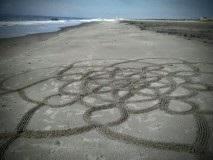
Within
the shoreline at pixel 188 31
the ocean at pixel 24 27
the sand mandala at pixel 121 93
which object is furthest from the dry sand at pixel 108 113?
the ocean at pixel 24 27

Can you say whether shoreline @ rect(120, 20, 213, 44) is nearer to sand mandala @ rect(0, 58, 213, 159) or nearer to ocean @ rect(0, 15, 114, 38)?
sand mandala @ rect(0, 58, 213, 159)

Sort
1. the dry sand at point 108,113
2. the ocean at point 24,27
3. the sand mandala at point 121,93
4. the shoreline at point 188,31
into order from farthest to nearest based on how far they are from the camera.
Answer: the ocean at point 24,27 → the shoreline at point 188,31 → the sand mandala at point 121,93 → the dry sand at point 108,113

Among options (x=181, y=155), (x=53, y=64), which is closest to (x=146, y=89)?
(x=181, y=155)

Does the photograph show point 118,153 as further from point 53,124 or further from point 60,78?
point 60,78

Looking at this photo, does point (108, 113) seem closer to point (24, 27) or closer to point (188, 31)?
point (188, 31)

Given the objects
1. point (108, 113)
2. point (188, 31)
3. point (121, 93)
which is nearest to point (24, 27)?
point (188, 31)

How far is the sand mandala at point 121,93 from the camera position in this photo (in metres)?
3.74

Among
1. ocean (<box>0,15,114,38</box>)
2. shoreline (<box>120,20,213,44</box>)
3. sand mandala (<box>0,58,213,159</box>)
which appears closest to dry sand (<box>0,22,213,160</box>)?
sand mandala (<box>0,58,213,159</box>)

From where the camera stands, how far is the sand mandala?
3.74 metres

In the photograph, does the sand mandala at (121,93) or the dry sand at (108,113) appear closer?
the dry sand at (108,113)

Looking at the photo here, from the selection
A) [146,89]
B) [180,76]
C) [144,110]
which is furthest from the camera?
[180,76]

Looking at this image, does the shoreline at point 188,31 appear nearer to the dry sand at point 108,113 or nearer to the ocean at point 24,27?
the dry sand at point 108,113

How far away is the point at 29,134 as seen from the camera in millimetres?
3854

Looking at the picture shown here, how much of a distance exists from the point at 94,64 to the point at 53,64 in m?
1.75
